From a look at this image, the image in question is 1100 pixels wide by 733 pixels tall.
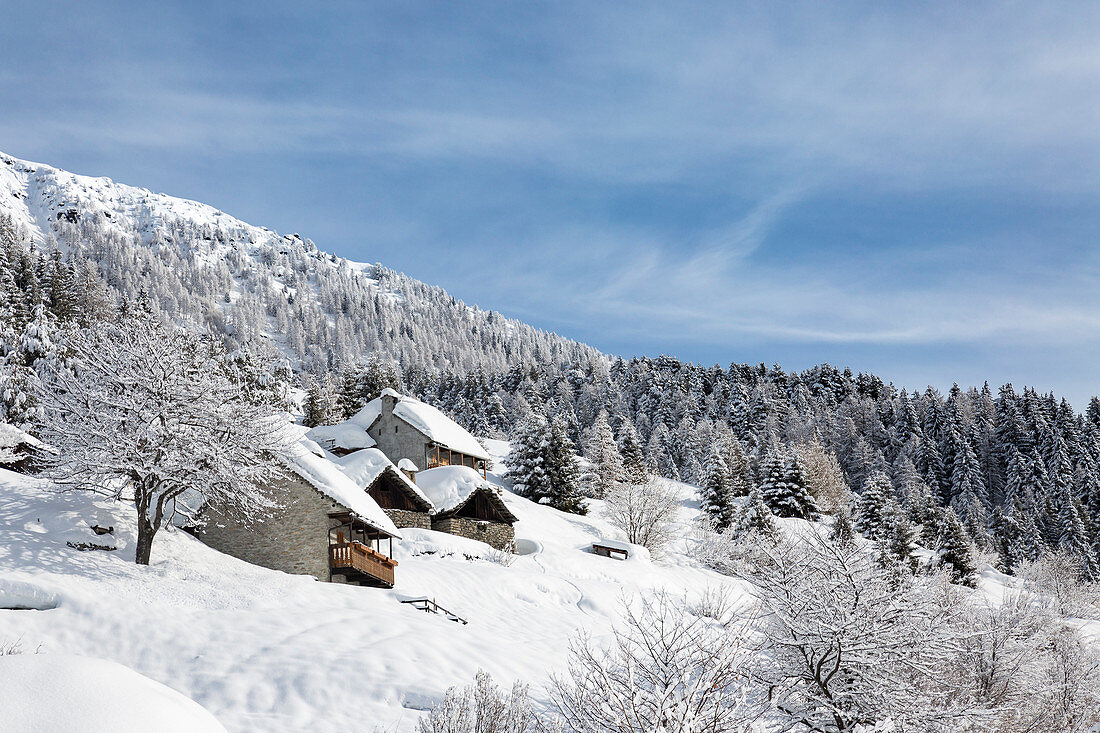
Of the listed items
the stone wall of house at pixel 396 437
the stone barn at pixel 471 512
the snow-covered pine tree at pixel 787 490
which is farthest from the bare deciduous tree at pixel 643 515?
the snow-covered pine tree at pixel 787 490

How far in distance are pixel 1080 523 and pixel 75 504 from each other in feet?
280

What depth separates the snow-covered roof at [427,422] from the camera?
1976 inches

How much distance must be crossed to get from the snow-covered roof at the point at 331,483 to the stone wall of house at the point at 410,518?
32.2 ft

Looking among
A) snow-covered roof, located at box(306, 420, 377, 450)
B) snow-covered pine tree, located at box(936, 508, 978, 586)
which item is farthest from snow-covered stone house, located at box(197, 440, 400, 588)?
snow-covered pine tree, located at box(936, 508, 978, 586)

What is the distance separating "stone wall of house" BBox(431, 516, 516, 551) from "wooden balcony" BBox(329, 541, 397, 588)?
506 inches

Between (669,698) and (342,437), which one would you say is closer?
(669,698)

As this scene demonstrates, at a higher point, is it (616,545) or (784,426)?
(784,426)

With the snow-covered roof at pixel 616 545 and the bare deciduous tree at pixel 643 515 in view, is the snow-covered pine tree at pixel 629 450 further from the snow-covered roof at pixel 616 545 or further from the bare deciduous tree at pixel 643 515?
the snow-covered roof at pixel 616 545

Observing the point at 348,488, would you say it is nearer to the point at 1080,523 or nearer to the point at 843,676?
the point at 843,676

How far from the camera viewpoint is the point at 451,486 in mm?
39906

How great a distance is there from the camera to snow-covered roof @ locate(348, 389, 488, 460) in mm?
50188

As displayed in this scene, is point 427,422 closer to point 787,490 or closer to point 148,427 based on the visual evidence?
point 148,427

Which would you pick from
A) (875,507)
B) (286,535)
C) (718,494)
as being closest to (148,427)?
(286,535)

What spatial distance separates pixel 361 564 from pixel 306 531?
8.01ft
